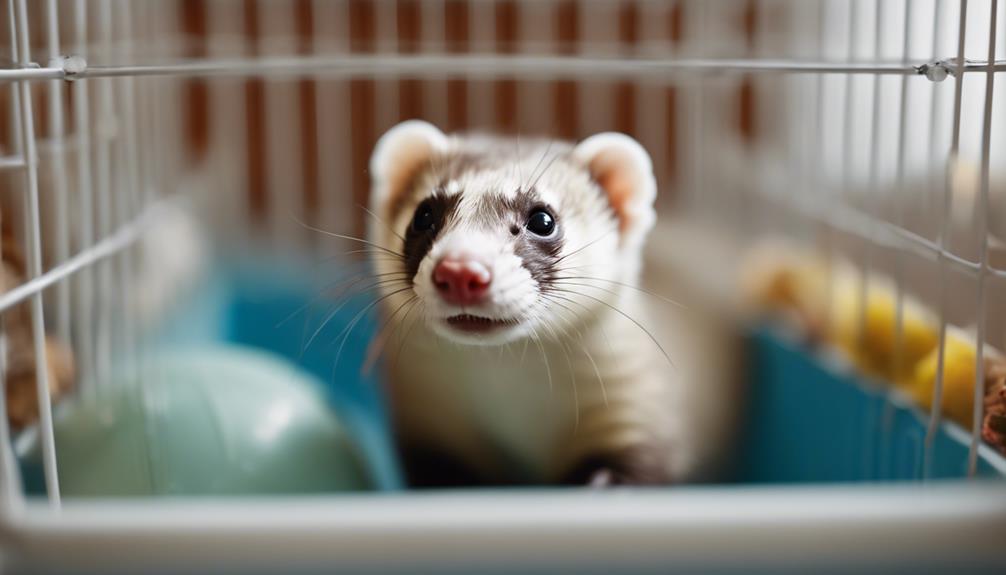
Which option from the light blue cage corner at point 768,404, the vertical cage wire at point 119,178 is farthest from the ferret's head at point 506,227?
the vertical cage wire at point 119,178

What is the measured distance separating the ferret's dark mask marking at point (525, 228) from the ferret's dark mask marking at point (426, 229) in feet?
0.10

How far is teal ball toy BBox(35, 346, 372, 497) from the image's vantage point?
0.76 meters

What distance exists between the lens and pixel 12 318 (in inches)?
32.3

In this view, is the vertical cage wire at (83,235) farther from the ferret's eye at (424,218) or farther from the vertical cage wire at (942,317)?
the vertical cage wire at (942,317)

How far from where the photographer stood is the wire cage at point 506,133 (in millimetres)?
440

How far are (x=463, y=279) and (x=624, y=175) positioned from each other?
0.66ft

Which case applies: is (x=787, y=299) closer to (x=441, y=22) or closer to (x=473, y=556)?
(x=441, y=22)

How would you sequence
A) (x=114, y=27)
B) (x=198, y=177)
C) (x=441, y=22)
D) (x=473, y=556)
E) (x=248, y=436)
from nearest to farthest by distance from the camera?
1. (x=473, y=556)
2. (x=248, y=436)
3. (x=114, y=27)
4. (x=198, y=177)
5. (x=441, y=22)

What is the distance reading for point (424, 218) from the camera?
694 millimetres

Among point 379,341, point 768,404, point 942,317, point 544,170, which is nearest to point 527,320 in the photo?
point 544,170

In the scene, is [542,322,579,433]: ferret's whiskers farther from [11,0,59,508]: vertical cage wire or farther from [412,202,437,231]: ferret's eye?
[11,0,59,508]: vertical cage wire

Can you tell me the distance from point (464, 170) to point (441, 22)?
3.09ft

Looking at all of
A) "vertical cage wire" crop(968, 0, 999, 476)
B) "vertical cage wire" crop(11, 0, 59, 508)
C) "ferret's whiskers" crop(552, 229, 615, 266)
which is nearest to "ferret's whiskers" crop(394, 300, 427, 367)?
"ferret's whiskers" crop(552, 229, 615, 266)

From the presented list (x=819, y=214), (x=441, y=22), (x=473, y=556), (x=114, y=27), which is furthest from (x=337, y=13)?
(x=473, y=556)
